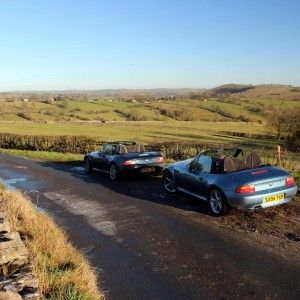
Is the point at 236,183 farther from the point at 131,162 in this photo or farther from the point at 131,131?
Result: the point at 131,131

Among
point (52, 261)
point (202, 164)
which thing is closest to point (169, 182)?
point (202, 164)

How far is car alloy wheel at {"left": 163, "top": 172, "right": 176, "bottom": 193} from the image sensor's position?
34.0 ft

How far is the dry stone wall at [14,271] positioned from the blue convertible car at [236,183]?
4297mm

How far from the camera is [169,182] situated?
415 inches

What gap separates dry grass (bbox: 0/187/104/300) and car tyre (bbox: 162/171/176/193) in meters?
4.07

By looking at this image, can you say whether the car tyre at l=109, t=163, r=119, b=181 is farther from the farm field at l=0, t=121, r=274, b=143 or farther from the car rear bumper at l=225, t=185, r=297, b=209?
the farm field at l=0, t=121, r=274, b=143

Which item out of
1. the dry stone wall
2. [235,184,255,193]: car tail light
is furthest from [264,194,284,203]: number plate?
the dry stone wall

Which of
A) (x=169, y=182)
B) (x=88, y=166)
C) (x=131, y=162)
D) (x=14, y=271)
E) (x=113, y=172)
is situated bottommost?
(x=88, y=166)

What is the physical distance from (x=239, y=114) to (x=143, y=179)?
10380 cm

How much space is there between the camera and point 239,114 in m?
113

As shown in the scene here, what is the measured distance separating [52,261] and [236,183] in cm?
418

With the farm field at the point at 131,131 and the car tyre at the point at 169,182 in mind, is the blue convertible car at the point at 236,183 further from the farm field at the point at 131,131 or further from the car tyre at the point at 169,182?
the farm field at the point at 131,131

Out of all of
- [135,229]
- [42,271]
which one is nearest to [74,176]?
[135,229]

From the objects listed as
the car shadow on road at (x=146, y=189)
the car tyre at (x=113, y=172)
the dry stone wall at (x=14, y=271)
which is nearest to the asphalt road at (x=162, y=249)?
the car shadow on road at (x=146, y=189)
